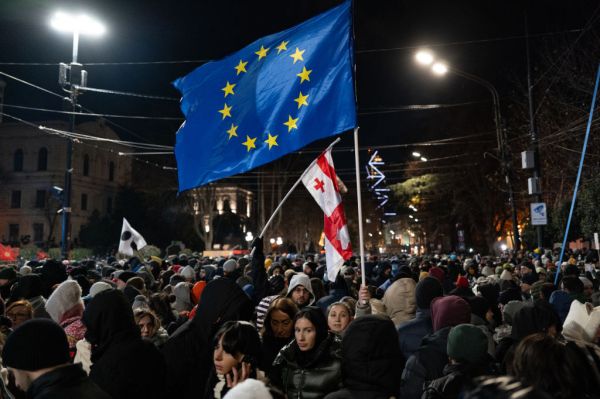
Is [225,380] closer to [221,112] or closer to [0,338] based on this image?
[0,338]

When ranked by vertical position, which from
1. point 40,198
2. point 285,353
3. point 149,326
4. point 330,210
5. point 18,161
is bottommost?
point 285,353

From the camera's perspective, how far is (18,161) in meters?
64.6

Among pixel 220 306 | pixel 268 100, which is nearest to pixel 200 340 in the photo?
pixel 220 306

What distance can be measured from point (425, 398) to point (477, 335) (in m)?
0.54

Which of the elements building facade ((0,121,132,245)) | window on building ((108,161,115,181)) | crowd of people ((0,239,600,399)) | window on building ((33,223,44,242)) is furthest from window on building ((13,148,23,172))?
crowd of people ((0,239,600,399))

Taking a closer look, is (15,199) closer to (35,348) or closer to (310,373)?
(310,373)

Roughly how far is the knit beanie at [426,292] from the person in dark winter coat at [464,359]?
1.93 metres

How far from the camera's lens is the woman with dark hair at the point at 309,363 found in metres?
3.79

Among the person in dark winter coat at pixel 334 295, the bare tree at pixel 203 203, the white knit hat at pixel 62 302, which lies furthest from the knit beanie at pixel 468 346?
the bare tree at pixel 203 203

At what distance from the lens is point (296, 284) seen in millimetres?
6898

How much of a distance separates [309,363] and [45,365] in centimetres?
183

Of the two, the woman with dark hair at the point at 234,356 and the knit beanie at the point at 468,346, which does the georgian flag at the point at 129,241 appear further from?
the knit beanie at the point at 468,346

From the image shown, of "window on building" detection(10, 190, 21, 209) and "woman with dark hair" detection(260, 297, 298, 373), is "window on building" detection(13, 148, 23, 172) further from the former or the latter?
"woman with dark hair" detection(260, 297, 298, 373)

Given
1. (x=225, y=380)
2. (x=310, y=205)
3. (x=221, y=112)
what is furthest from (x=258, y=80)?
(x=310, y=205)
